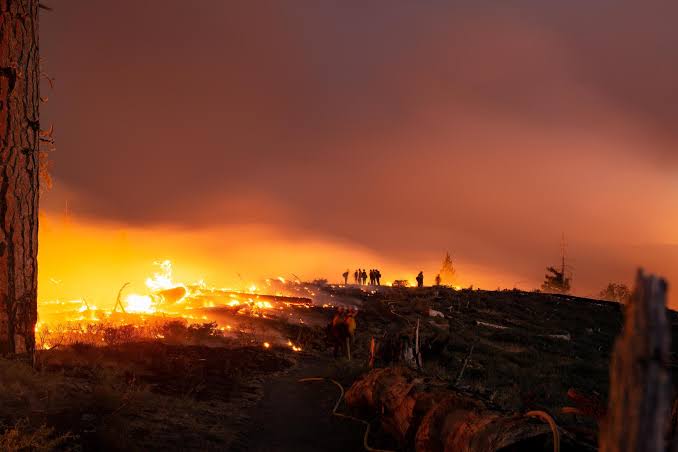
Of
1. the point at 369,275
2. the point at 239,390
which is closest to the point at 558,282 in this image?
the point at 369,275

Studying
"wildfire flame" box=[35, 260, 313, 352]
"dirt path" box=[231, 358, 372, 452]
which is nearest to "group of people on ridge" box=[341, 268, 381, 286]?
"wildfire flame" box=[35, 260, 313, 352]

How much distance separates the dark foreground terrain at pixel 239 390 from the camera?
316 inches

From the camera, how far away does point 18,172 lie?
12.4 meters

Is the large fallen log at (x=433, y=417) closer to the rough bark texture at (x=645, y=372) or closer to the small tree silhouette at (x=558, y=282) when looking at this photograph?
the rough bark texture at (x=645, y=372)

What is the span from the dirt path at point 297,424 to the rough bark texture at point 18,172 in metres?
6.78

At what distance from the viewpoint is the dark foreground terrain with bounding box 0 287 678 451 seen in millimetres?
8027

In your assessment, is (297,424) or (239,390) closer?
(297,424)

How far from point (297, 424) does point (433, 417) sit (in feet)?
14.7

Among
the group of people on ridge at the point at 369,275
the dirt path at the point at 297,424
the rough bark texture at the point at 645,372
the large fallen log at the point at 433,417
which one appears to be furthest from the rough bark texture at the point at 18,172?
the group of people on ridge at the point at 369,275

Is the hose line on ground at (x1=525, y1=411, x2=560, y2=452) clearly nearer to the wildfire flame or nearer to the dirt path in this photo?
the dirt path

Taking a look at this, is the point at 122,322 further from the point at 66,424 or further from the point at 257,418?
the point at 66,424

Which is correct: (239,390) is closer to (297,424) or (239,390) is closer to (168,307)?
(297,424)

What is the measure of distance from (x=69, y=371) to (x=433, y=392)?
8.66m

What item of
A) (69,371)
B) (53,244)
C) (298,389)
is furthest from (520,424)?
(53,244)
